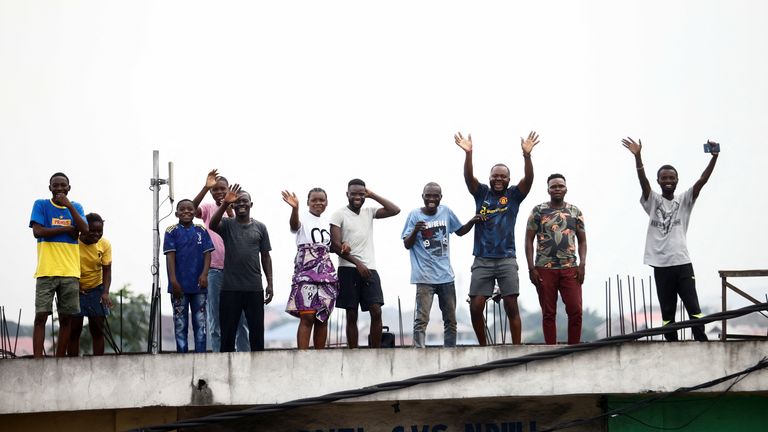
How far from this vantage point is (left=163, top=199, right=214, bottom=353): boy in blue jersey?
9188 mm

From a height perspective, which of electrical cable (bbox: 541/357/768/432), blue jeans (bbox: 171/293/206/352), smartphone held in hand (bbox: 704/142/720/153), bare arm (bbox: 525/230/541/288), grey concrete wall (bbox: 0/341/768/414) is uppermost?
smartphone held in hand (bbox: 704/142/720/153)

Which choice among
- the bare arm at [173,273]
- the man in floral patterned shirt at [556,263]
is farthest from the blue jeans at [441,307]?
the bare arm at [173,273]

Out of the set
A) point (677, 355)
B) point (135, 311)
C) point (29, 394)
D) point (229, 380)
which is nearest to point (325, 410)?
point (229, 380)

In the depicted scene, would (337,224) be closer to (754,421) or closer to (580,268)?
(580,268)

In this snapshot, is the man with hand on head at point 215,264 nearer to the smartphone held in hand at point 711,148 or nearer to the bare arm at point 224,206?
the bare arm at point 224,206

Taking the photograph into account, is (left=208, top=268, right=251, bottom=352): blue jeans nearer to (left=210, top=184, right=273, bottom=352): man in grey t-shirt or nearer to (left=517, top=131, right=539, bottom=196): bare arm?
Result: (left=210, top=184, right=273, bottom=352): man in grey t-shirt

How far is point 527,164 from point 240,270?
2755mm

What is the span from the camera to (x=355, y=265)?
9.37 meters

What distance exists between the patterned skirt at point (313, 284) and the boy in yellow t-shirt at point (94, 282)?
173 centimetres

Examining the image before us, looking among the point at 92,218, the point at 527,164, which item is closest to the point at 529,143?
the point at 527,164

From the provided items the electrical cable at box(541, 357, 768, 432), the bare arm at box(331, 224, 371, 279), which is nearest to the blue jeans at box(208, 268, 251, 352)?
the bare arm at box(331, 224, 371, 279)

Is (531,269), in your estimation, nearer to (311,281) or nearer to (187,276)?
(311,281)

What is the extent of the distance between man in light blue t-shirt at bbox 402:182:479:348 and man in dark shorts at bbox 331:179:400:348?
0.35 m

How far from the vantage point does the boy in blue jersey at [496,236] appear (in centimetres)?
941
